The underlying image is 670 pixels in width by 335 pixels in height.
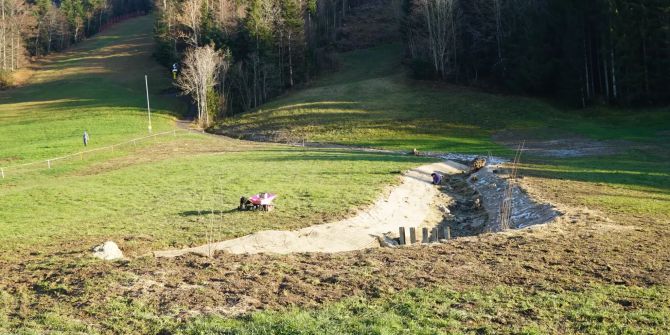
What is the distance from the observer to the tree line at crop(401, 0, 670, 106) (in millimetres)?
61406

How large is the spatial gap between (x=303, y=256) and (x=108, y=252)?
5310 millimetres

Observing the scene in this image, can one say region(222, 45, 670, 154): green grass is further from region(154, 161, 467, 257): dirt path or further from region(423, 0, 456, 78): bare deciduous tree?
region(154, 161, 467, 257): dirt path

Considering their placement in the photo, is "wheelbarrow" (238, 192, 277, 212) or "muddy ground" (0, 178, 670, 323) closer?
"muddy ground" (0, 178, 670, 323)

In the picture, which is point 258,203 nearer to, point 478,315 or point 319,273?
point 319,273

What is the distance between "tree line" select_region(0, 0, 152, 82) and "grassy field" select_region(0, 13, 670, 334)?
6994 centimetres

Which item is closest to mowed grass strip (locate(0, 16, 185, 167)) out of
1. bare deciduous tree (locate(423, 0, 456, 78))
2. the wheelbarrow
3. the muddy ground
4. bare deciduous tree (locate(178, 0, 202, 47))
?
bare deciduous tree (locate(178, 0, 202, 47))

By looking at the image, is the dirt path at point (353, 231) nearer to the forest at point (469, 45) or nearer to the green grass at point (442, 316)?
the green grass at point (442, 316)

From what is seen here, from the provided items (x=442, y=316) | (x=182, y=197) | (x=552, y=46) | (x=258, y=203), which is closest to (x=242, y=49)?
(x=552, y=46)

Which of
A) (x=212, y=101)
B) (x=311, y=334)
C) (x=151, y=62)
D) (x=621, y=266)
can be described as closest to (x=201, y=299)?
(x=311, y=334)

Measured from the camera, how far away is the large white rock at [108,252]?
14.7 meters

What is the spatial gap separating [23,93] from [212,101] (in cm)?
4188

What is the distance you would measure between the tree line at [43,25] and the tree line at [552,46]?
7656 centimetres

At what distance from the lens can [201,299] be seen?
11555 mm

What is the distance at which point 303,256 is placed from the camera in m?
15.0
